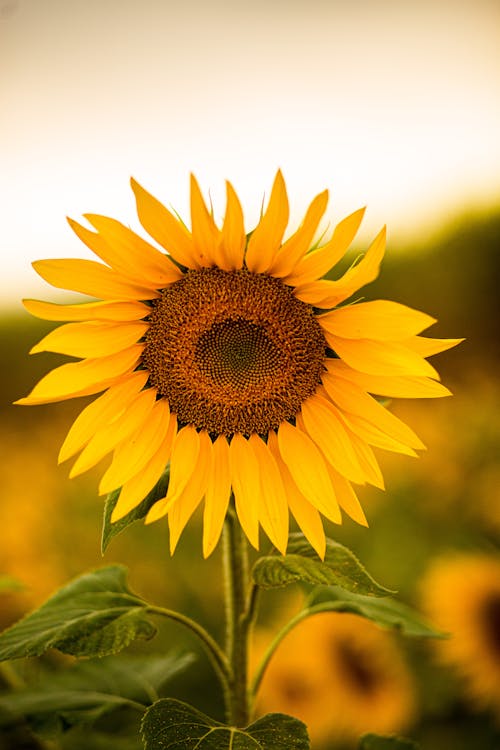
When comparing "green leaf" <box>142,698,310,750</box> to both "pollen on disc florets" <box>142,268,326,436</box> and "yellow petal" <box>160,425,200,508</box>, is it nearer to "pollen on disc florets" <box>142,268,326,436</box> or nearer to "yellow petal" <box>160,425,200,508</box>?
"yellow petal" <box>160,425,200,508</box>

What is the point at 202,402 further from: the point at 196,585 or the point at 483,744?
the point at 196,585

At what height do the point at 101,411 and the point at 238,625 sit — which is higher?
the point at 101,411

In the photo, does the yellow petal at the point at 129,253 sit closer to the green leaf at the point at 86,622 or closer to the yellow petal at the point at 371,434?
the yellow petal at the point at 371,434

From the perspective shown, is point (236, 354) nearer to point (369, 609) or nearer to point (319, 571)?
point (319, 571)

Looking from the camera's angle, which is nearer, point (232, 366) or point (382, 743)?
point (232, 366)

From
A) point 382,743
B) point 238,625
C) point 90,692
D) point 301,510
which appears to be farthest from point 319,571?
point 90,692

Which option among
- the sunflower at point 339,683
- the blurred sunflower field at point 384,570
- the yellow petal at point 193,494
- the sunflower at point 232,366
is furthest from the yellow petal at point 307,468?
the sunflower at point 339,683

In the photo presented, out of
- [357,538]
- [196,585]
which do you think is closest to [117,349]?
[196,585]
